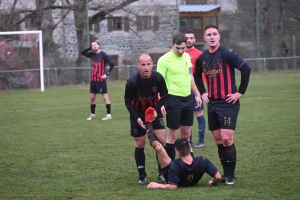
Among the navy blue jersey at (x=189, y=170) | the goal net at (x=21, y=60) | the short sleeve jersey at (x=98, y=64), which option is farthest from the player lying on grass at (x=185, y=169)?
the goal net at (x=21, y=60)

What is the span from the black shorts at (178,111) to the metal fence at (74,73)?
19.2 metres

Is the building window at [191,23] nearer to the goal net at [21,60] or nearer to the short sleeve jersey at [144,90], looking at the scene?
the goal net at [21,60]

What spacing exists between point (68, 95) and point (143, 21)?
9.22m

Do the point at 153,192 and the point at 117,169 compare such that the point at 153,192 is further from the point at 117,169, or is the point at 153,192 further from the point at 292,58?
the point at 292,58

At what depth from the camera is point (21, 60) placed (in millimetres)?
27516

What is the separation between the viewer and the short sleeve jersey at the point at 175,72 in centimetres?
879

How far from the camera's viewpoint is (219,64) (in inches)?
300

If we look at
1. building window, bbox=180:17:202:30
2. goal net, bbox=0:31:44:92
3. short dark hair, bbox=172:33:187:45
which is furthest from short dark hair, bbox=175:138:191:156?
→ building window, bbox=180:17:202:30

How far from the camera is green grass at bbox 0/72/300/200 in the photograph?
7.14 m

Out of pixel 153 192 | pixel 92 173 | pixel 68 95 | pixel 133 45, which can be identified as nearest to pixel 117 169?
pixel 92 173

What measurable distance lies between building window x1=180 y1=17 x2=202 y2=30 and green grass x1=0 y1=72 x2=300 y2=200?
1500 centimetres

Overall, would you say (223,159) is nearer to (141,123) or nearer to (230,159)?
(230,159)

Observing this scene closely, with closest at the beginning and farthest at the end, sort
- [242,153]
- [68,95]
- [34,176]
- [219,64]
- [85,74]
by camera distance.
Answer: [219,64], [34,176], [242,153], [68,95], [85,74]

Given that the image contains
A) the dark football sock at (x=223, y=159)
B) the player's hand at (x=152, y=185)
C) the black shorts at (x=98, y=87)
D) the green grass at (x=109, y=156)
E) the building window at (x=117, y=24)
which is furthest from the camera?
the building window at (x=117, y=24)
